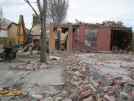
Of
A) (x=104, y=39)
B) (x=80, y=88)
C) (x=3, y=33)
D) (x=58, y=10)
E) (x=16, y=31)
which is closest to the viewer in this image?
(x=80, y=88)

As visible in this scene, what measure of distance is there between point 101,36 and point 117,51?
7.36 feet

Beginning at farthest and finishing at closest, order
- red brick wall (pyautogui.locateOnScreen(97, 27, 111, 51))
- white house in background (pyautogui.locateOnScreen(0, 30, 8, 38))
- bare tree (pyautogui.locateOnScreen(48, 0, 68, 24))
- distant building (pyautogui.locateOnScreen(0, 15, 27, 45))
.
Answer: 1. bare tree (pyautogui.locateOnScreen(48, 0, 68, 24))
2. red brick wall (pyautogui.locateOnScreen(97, 27, 111, 51))
3. distant building (pyautogui.locateOnScreen(0, 15, 27, 45))
4. white house in background (pyautogui.locateOnScreen(0, 30, 8, 38))

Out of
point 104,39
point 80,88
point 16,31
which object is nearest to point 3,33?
point 16,31

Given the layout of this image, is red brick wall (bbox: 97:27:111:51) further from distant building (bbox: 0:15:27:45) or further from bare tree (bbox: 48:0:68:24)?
bare tree (bbox: 48:0:68:24)

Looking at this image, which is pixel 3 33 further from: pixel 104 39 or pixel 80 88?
pixel 104 39

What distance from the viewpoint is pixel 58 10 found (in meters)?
51.2

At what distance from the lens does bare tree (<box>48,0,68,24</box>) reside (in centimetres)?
4919

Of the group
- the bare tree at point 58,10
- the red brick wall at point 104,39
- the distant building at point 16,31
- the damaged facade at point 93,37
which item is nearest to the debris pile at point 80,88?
the distant building at point 16,31

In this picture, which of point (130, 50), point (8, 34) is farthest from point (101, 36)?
point (8, 34)

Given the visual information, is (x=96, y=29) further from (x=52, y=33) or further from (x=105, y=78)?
(x=105, y=78)

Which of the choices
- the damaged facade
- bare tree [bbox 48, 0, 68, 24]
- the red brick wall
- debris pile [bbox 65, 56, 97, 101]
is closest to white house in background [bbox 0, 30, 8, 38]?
debris pile [bbox 65, 56, 97, 101]

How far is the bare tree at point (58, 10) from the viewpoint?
4919 cm

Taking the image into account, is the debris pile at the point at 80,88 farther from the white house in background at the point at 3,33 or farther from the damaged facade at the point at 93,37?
the damaged facade at the point at 93,37

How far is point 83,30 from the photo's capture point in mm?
30609
